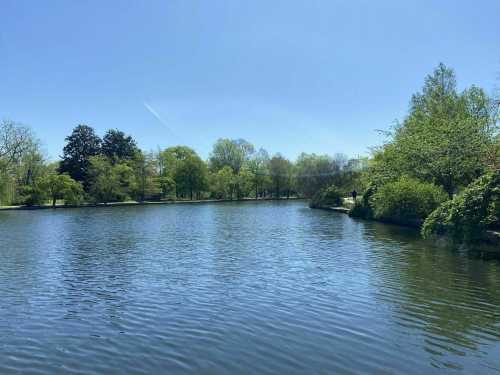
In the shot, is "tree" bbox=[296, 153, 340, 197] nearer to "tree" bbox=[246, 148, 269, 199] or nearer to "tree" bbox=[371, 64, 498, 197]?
"tree" bbox=[246, 148, 269, 199]

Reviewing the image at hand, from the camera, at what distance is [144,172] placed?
94.4m

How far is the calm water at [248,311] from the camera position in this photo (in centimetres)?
917

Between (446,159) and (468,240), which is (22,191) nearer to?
(446,159)

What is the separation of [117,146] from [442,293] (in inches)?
3803

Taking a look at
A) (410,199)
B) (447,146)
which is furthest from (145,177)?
(447,146)

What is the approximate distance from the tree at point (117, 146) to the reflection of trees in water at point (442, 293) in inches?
3384

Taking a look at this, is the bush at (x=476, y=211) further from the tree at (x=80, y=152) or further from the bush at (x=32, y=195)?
the tree at (x=80, y=152)

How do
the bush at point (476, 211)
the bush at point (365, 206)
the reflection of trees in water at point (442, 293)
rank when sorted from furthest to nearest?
1. the bush at point (365, 206)
2. the bush at point (476, 211)
3. the reflection of trees in water at point (442, 293)

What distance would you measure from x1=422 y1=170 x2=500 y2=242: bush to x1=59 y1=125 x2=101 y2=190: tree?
78233 millimetres

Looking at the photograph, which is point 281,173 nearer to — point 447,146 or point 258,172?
point 258,172

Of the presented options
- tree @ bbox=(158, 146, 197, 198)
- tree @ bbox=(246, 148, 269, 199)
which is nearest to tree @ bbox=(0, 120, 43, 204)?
tree @ bbox=(158, 146, 197, 198)

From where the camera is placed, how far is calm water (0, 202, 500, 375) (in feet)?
30.1

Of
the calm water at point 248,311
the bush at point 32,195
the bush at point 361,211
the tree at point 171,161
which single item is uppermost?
the tree at point 171,161

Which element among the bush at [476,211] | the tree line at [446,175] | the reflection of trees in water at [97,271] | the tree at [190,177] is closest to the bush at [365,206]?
the tree line at [446,175]
